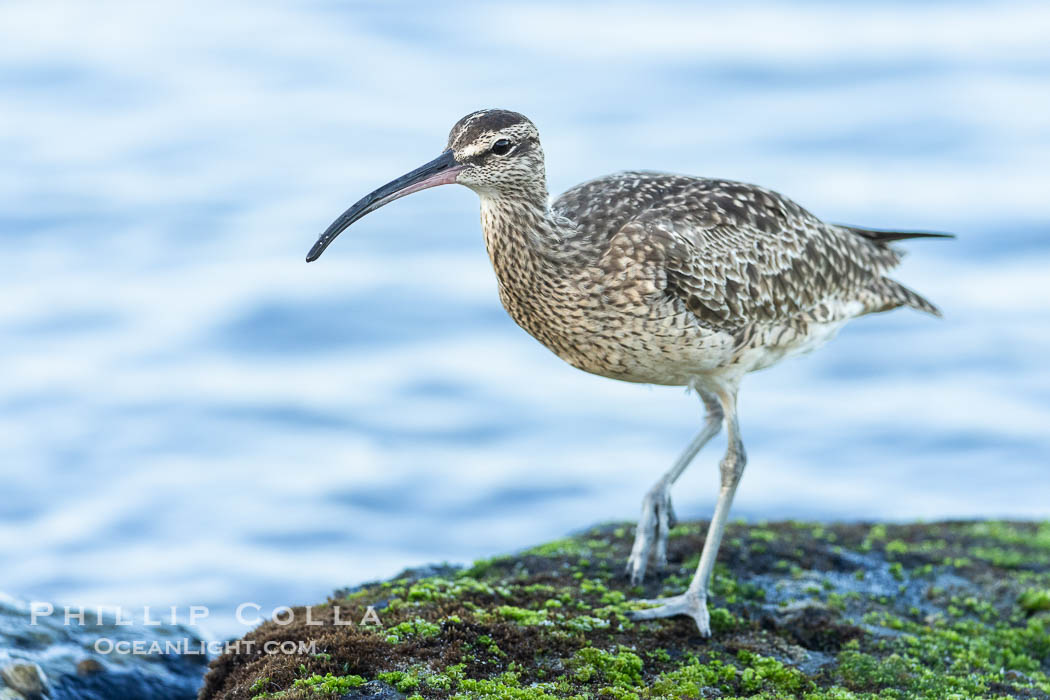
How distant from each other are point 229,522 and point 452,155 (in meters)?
7.69

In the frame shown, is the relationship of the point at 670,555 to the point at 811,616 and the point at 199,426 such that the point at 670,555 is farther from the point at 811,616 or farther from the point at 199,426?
the point at 199,426

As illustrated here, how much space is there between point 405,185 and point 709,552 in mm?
2964

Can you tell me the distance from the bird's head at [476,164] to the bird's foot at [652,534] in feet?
7.81

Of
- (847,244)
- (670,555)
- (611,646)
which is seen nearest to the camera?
(611,646)

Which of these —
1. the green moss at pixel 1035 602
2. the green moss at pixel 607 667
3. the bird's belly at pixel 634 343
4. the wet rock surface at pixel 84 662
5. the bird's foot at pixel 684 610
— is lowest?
the wet rock surface at pixel 84 662

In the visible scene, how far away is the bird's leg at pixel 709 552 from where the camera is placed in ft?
24.8

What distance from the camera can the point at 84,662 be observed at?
7.54 meters

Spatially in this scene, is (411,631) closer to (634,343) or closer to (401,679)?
(401,679)

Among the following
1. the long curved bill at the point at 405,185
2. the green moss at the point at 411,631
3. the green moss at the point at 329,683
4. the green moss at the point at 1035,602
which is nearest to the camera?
the green moss at the point at 329,683

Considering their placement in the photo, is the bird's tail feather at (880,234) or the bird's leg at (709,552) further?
the bird's tail feather at (880,234)

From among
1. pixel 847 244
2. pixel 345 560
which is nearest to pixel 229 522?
pixel 345 560

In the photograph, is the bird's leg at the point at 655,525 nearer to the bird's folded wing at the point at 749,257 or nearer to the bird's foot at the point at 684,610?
the bird's foot at the point at 684,610

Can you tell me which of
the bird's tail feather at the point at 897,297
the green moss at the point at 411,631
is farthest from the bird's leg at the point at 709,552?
the bird's tail feather at the point at 897,297

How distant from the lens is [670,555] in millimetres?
8859
